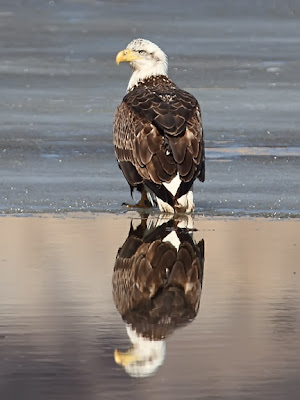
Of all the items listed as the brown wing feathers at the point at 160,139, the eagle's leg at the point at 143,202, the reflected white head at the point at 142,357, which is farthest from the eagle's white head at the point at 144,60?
the reflected white head at the point at 142,357

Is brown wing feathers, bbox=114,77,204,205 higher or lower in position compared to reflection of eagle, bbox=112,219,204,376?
higher

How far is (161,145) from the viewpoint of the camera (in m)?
8.38

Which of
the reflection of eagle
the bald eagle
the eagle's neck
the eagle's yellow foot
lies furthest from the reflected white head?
the eagle's neck

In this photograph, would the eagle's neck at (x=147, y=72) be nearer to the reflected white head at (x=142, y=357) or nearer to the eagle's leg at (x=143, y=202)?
the eagle's leg at (x=143, y=202)

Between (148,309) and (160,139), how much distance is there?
9.21 feet

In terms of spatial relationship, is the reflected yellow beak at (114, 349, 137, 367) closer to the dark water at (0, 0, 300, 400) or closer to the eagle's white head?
the dark water at (0, 0, 300, 400)

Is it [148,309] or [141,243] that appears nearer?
[148,309]

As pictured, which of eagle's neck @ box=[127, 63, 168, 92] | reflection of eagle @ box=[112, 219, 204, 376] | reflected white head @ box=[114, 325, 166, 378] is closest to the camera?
reflected white head @ box=[114, 325, 166, 378]

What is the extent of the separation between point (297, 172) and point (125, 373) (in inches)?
213

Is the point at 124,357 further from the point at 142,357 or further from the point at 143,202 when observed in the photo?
the point at 143,202

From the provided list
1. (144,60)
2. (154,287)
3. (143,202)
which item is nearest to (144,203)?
(143,202)

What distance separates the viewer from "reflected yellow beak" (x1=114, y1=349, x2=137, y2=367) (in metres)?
4.86

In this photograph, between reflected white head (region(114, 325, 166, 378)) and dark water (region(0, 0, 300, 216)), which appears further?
dark water (region(0, 0, 300, 216))

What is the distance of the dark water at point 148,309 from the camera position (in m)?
4.62
